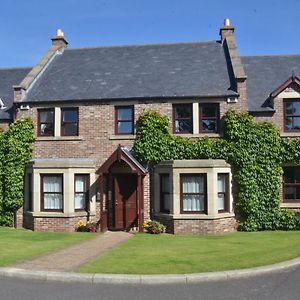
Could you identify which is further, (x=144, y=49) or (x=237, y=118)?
(x=144, y=49)

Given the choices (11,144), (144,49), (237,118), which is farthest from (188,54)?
(11,144)

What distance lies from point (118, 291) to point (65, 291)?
3.27 feet

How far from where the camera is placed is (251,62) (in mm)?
23672

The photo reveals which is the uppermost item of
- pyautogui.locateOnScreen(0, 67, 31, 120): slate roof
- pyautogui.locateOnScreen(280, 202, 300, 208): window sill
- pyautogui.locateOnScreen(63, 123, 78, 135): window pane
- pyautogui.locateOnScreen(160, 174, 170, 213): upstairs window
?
pyautogui.locateOnScreen(0, 67, 31, 120): slate roof

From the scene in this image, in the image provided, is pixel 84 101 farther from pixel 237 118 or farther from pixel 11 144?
pixel 237 118

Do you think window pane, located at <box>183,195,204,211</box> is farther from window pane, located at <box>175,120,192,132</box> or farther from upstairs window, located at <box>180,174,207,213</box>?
window pane, located at <box>175,120,192,132</box>

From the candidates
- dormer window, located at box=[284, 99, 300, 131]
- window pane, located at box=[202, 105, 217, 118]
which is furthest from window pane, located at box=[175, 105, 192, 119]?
dormer window, located at box=[284, 99, 300, 131]

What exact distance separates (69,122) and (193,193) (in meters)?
6.35

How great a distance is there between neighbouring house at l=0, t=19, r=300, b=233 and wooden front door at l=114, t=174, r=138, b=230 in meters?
0.04

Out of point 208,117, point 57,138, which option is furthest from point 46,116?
point 208,117

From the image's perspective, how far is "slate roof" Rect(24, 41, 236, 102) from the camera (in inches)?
790

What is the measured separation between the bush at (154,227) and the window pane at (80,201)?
3034mm

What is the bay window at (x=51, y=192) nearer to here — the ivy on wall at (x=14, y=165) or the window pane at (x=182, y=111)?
the ivy on wall at (x=14, y=165)

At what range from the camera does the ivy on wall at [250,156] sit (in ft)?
61.8
